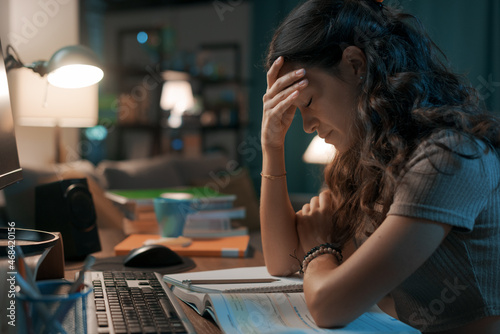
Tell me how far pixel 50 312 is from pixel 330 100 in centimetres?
57

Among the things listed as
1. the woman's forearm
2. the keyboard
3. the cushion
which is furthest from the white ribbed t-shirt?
the cushion

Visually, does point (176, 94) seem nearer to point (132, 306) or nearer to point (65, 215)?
point (65, 215)

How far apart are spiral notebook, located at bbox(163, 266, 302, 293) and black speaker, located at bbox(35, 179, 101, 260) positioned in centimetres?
31

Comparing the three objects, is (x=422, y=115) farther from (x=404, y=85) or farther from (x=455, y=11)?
(x=455, y=11)

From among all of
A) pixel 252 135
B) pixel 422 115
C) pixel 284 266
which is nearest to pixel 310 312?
pixel 284 266

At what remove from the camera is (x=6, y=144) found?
84 centimetres

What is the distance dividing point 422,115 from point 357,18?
0.21 m

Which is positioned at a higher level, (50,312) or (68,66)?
(68,66)

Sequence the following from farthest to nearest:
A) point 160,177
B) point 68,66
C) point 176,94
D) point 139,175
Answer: point 176,94
point 160,177
point 139,175
point 68,66

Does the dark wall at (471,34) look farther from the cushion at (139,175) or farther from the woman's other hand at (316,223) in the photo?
the woman's other hand at (316,223)

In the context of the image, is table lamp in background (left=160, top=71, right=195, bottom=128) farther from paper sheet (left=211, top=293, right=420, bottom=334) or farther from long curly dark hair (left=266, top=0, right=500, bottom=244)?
paper sheet (left=211, top=293, right=420, bottom=334)

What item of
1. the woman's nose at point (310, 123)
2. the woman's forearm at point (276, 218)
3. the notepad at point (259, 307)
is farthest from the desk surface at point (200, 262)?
the woman's nose at point (310, 123)

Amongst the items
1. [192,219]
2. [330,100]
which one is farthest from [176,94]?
[330,100]

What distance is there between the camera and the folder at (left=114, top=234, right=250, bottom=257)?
3.76 ft
